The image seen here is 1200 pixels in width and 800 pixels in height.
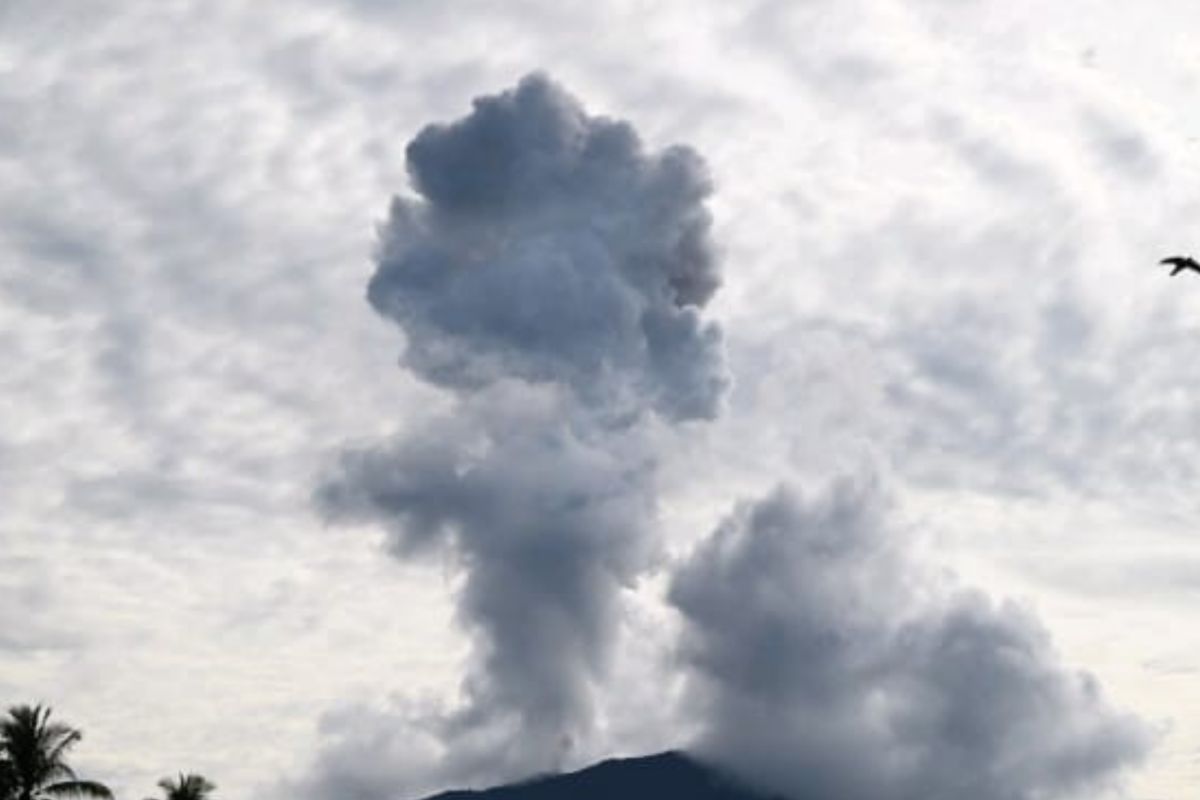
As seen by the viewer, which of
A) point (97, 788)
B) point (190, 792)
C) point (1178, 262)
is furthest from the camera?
point (190, 792)

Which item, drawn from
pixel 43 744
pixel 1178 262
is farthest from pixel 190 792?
pixel 1178 262

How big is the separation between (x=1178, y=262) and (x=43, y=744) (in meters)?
72.8

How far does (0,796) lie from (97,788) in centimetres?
508

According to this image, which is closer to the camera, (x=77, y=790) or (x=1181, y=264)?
(x=1181, y=264)

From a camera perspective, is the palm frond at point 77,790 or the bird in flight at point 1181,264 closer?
the bird in flight at point 1181,264

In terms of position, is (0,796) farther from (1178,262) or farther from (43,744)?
(1178,262)

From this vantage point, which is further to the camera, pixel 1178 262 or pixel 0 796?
pixel 0 796

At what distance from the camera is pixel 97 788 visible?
89750 millimetres

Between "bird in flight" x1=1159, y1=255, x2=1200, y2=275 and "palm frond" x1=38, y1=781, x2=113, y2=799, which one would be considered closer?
"bird in flight" x1=1159, y1=255, x2=1200, y2=275

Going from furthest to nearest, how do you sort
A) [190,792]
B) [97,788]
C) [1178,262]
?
[190,792] → [97,788] → [1178,262]

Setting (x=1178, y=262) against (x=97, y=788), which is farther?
(x=97, y=788)

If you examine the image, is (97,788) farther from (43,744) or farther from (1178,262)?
(1178,262)

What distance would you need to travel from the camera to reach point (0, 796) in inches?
3558

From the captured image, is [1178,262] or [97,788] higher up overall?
[97,788]
